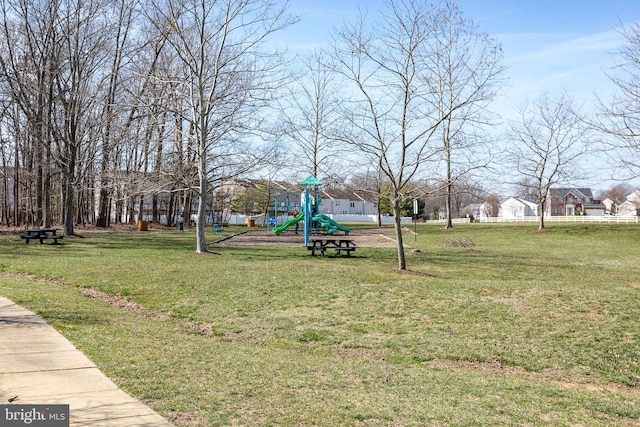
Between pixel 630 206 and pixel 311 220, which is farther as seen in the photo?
pixel 630 206

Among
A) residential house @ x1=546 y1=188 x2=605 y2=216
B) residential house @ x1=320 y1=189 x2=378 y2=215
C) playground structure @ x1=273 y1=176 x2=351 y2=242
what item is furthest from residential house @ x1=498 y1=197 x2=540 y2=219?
playground structure @ x1=273 y1=176 x2=351 y2=242

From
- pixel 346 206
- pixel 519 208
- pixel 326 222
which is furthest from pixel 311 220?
pixel 519 208

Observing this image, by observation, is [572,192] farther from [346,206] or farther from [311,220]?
[311,220]

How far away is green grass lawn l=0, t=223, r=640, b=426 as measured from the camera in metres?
5.84

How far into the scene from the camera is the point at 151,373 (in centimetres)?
648

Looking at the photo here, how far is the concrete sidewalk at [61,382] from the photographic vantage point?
16.2 feet

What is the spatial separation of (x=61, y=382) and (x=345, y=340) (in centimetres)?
461

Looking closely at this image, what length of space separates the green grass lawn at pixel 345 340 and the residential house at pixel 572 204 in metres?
91.7

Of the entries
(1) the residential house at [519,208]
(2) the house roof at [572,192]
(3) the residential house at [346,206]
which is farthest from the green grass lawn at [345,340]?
(1) the residential house at [519,208]

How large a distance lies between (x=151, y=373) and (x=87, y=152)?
91.5ft

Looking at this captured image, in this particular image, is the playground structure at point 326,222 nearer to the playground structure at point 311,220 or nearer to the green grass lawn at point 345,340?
the playground structure at point 311,220

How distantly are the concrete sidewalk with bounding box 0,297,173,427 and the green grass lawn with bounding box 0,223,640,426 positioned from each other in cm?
21

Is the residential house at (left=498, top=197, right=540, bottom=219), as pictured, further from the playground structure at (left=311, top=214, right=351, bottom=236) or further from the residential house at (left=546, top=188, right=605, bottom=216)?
the playground structure at (left=311, top=214, right=351, bottom=236)

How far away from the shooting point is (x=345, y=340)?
9289 millimetres
